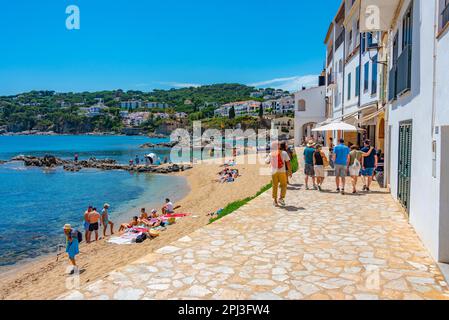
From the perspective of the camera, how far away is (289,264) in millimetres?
5746

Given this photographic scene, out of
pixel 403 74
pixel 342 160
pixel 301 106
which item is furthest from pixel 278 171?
pixel 301 106

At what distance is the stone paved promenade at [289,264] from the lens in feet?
15.5

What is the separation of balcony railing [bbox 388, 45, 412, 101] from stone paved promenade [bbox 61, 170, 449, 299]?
10.3ft

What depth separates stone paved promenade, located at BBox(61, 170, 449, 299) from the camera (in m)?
4.73

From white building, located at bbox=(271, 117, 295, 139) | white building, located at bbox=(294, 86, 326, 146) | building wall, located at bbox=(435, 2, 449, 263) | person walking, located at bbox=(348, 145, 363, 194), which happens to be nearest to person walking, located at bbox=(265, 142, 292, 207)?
person walking, located at bbox=(348, 145, 363, 194)

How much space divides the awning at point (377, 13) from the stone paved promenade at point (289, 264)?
18.9ft

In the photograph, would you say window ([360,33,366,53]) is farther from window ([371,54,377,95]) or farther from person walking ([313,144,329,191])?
person walking ([313,144,329,191])

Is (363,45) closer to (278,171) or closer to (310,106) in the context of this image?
(278,171)

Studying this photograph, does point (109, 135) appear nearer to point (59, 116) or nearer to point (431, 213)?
point (59, 116)

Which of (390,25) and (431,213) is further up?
(390,25)
